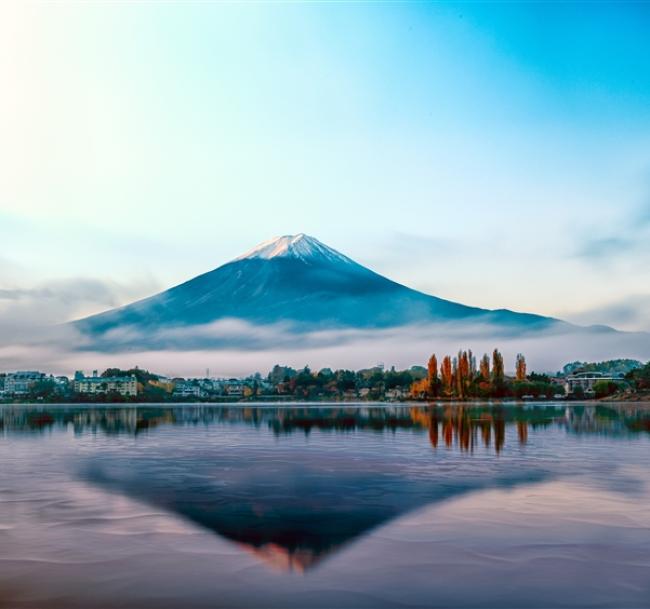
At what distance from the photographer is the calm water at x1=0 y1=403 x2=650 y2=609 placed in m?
9.98

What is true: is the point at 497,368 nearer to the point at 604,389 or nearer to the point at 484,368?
the point at 484,368

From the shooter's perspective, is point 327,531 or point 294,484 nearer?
point 327,531

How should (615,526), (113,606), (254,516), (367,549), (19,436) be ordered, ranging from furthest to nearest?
(19,436)
(254,516)
(615,526)
(367,549)
(113,606)

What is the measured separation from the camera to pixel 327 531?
13.6 m

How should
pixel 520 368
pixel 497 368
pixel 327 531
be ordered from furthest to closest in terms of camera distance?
1. pixel 520 368
2. pixel 497 368
3. pixel 327 531

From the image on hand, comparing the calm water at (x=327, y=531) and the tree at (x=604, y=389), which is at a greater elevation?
the calm water at (x=327, y=531)

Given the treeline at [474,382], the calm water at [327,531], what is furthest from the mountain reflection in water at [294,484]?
the treeline at [474,382]

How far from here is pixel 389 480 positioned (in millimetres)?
20266

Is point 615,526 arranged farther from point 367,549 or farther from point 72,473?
point 72,473

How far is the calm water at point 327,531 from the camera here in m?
9.98

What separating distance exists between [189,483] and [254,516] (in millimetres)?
5150

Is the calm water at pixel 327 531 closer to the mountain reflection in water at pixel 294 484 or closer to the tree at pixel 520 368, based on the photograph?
the mountain reflection in water at pixel 294 484

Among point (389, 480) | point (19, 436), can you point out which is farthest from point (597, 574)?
point (19, 436)

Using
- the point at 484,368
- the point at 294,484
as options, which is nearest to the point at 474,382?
the point at 484,368
